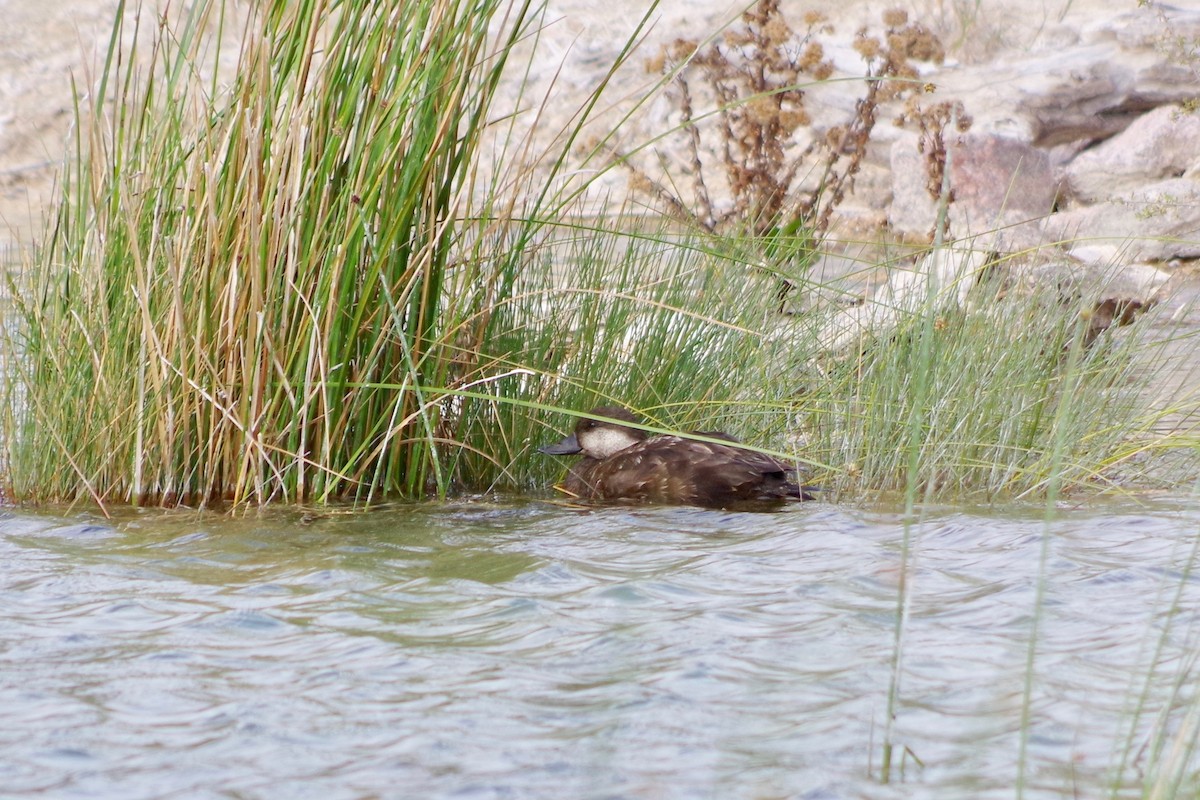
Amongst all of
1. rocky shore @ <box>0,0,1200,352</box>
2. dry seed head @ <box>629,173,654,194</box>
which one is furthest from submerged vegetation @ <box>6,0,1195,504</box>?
rocky shore @ <box>0,0,1200,352</box>

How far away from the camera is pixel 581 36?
14.0m

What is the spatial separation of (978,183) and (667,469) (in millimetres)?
8305

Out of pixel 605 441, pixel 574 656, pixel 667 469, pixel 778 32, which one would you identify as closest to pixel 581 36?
pixel 778 32

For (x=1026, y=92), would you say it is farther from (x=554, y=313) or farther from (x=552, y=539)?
(x=552, y=539)

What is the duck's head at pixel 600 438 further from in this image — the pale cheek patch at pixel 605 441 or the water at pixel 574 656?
the water at pixel 574 656

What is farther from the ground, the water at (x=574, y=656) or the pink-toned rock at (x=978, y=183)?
the pink-toned rock at (x=978, y=183)

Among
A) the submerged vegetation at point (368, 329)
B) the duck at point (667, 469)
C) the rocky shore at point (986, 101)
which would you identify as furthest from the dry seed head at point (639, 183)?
the rocky shore at point (986, 101)

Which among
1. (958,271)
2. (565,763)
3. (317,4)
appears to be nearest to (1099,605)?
(565,763)

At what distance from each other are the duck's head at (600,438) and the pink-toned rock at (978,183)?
756 centimetres

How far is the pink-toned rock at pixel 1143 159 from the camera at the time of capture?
1289 cm

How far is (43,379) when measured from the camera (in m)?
4.57

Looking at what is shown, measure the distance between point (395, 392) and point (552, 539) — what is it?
79 cm

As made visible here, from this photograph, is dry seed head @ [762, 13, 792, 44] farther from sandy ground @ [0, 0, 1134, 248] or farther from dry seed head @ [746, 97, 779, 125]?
sandy ground @ [0, 0, 1134, 248]

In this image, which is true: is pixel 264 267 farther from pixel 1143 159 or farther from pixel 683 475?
pixel 1143 159
